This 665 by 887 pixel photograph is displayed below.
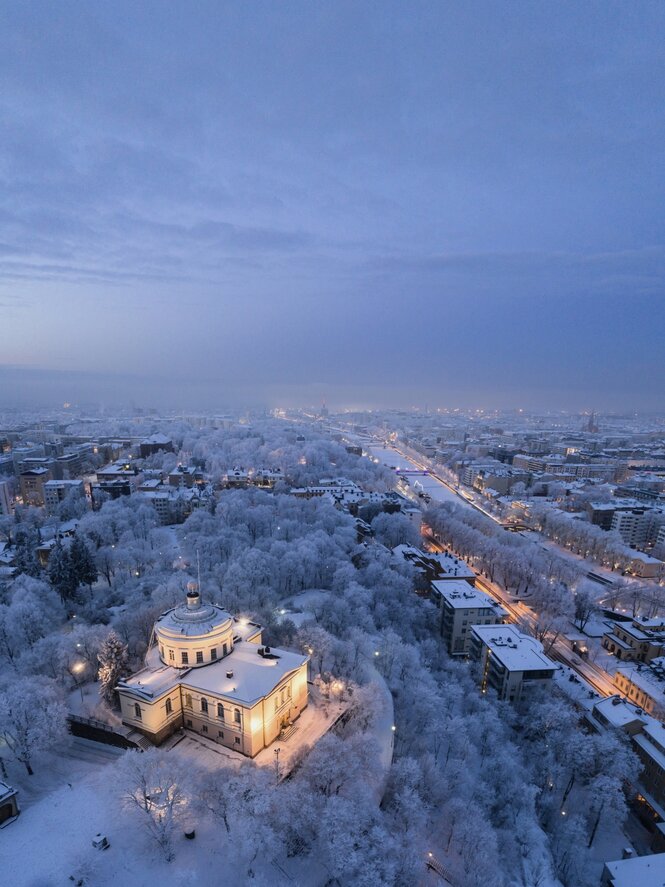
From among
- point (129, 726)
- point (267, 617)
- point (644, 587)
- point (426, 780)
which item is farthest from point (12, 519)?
point (644, 587)

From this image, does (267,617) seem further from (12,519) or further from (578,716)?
(12,519)

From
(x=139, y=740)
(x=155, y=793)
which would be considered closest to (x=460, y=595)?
(x=139, y=740)

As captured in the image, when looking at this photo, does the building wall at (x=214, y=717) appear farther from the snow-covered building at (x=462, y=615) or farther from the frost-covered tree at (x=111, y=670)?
the snow-covered building at (x=462, y=615)

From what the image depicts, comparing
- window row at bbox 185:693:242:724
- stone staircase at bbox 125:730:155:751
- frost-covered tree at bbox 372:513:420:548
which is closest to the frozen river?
frost-covered tree at bbox 372:513:420:548

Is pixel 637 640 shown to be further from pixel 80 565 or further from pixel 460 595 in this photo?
pixel 80 565

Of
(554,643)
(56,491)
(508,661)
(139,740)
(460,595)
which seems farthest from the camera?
(56,491)

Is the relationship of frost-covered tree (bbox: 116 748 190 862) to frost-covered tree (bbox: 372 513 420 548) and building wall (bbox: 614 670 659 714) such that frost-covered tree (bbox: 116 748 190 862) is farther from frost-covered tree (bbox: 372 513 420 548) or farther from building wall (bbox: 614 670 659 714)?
frost-covered tree (bbox: 372 513 420 548)

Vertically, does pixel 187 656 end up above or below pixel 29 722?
above

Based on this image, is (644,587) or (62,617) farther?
(644,587)
